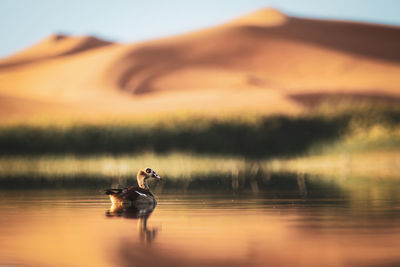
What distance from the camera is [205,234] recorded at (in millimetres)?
11266

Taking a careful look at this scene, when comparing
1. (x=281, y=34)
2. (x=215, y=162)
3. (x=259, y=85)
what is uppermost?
(x=281, y=34)

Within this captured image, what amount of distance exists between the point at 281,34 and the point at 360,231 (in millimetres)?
77639

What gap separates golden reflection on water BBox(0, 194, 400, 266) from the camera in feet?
30.1

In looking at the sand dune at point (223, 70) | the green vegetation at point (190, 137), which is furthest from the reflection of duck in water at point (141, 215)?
the sand dune at point (223, 70)

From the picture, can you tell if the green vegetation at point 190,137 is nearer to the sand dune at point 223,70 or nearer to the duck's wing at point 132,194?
the duck's wing at point 132,194

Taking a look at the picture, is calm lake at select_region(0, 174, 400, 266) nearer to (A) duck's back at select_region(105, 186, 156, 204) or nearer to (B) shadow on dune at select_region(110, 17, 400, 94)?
(A) duck's back at select_region(105, 186, 156, 204)

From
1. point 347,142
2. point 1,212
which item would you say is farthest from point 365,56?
point 1,212

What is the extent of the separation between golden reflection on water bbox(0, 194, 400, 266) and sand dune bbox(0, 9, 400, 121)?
1920 inches

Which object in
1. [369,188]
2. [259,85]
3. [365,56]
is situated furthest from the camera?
[365,56]

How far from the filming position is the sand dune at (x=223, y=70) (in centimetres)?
6944

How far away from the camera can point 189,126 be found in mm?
34562

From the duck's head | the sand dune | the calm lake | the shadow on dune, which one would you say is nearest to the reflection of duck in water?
the calm lake

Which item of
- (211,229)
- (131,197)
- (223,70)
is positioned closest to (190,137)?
(131,197)

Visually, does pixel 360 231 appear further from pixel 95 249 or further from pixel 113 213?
pixel 113 213
